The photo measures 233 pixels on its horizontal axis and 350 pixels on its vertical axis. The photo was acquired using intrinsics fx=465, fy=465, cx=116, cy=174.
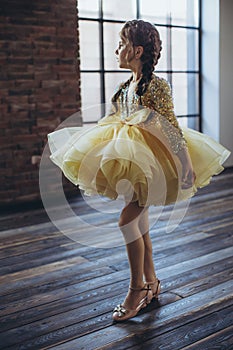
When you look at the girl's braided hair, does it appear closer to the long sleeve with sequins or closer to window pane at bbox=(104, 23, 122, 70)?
the long sleeve with sequins

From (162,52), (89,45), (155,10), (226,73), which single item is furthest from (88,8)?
(226,73)

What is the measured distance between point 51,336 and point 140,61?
118cm

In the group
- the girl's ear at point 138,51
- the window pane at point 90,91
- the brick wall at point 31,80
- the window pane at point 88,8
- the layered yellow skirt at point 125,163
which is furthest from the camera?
the window pane at point 90,91

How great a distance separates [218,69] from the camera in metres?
5.70

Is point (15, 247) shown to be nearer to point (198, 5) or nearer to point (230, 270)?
point (230, 270)

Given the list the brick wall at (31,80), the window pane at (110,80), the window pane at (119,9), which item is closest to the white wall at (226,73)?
the window pane at (119,9)

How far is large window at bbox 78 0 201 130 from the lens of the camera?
484 centimetres

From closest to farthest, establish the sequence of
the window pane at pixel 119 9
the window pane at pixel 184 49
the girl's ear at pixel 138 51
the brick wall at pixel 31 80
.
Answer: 1. the girl's ear at pixel 138 51
2. the brick wall at pixel 31 80
3. the window pane at pixel 119 9
4. the window pane at pixel 184 49

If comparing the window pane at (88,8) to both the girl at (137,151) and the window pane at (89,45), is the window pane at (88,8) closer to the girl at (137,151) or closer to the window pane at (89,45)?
the window pane at (89,45)

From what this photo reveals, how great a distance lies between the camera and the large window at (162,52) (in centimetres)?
484

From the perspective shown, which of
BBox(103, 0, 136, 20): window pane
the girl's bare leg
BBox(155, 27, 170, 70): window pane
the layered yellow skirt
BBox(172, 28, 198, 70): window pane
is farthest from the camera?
BBox(172, 28, 198, 70): window pane

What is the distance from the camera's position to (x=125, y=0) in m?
5.09

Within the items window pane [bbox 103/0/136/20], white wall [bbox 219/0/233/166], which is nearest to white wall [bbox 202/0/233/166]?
white wall [bbox 219/0/233/166]

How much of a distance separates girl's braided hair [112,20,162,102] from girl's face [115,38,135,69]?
0.07ft
